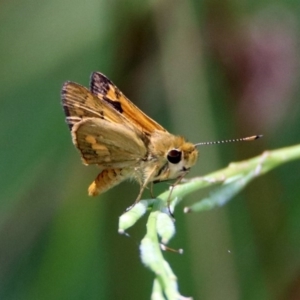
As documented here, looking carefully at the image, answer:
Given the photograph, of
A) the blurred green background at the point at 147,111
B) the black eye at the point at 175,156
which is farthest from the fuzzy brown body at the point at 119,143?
the blurred green background at the point at 147,111

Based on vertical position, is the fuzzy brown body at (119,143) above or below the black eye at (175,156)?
above

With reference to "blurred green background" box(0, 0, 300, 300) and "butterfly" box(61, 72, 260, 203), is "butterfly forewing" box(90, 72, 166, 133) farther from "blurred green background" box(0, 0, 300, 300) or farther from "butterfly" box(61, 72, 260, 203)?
"blurred green background" box(0, 0, 300, 300)

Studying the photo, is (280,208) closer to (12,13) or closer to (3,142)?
(3,142)

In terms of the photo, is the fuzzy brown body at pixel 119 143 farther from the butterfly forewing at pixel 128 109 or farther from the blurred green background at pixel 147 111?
the blurred green background at pixel 147 111

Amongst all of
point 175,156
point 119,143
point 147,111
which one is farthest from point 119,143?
point 147,111

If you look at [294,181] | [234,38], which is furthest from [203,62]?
[294,181]

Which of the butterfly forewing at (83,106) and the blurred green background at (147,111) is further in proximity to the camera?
the blurred green background at (147,111)
